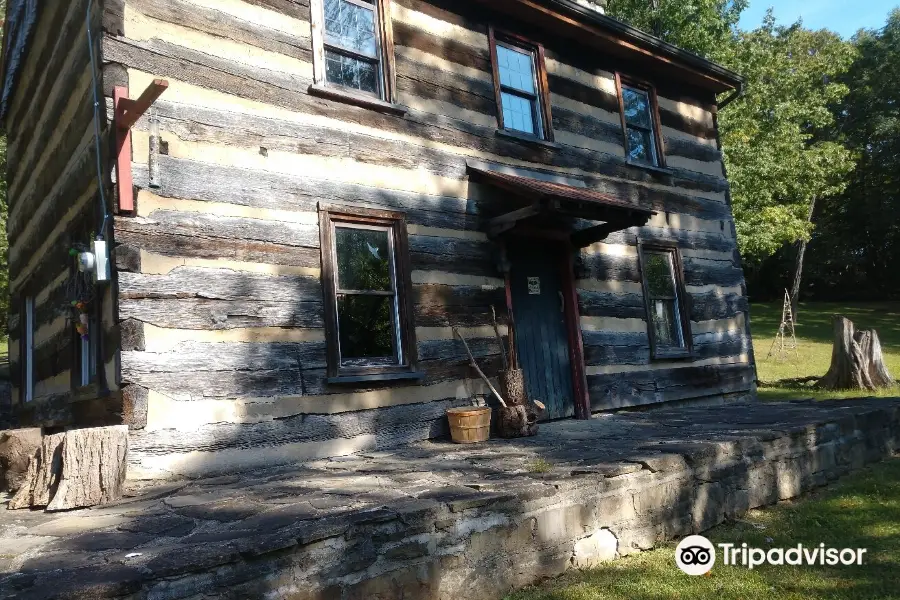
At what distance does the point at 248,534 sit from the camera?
10.5 feet

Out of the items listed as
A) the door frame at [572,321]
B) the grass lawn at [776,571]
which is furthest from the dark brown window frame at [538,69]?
the grass lawn at [776,571]

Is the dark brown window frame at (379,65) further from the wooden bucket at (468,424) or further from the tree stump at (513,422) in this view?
the tree stump at (513,422)

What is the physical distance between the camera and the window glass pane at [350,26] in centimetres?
677

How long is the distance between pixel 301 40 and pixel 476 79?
7.41 feet

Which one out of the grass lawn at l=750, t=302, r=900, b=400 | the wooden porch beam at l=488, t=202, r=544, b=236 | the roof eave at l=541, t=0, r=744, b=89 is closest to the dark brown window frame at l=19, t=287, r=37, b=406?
the wooden porch beam at l=488, t=202, r=544, b=236

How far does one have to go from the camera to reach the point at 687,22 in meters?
18.0

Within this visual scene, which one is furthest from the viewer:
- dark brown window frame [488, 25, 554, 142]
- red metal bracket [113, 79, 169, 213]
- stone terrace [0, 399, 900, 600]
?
dark brown window frame [488, 25, 554, 142]

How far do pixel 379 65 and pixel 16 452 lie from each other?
482cm

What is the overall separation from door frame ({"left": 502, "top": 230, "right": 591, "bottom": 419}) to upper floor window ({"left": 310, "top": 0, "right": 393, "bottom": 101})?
2.71 meters

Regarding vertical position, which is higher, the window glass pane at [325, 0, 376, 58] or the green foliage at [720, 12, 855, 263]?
the green foliage at [720, 12, 855, 263]

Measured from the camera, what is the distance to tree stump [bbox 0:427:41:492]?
4.93 metres

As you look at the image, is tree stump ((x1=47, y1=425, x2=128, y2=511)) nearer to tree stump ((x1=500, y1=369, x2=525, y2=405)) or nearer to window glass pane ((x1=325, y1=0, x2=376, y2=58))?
tree stump ((x1=500, y1=369, x2=525, y2=405))

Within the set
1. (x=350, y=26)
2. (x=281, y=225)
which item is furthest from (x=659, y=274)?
(x=281, y=225)

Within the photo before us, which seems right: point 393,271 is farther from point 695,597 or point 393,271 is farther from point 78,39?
point 695,597
